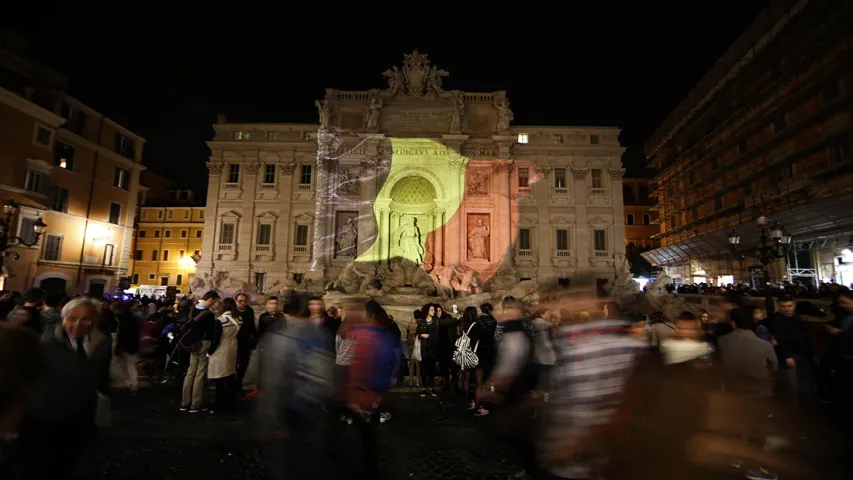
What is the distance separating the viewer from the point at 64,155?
79.5ft

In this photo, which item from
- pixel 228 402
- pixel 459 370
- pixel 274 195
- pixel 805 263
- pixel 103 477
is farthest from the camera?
pixel 274 195

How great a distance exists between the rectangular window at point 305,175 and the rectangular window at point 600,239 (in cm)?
1945

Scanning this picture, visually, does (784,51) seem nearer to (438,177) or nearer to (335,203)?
(438,177)

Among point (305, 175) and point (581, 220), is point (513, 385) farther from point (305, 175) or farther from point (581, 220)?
point (305, 175)

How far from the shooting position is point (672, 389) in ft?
12.9

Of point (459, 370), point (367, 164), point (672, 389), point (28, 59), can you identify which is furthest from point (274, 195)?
point (672, 389)

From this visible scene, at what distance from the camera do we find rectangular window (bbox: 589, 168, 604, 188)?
2927cm

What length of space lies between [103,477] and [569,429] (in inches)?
177

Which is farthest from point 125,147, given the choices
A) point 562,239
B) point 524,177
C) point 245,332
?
point 562,239

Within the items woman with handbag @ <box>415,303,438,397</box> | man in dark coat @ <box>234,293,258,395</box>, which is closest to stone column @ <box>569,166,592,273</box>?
woman with handbag @ <box>415,303,438,397</box>

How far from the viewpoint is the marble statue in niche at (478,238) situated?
88.5ft

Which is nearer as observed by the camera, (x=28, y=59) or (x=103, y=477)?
(x=103, y=477)

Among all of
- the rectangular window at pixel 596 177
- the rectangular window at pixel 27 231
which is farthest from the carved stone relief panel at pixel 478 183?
the rectangular window at pixel 27 231

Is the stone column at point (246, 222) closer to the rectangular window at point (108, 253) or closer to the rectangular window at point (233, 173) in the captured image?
the rectangular window at point (233, 173)
